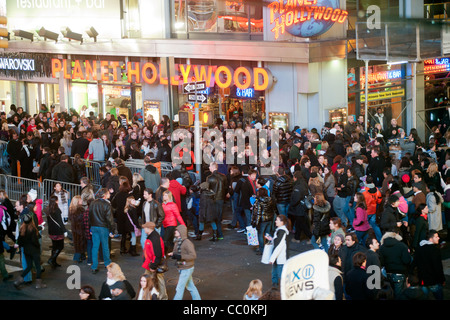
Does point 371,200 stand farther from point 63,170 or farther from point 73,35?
point 73,35

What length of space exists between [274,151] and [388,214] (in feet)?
22.7

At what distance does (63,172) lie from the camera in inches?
727

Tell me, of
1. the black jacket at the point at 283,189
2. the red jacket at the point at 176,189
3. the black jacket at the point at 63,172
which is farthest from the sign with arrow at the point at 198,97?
the black jacket at the point at 63,172

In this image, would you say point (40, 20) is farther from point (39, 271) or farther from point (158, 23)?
point (39, 271)

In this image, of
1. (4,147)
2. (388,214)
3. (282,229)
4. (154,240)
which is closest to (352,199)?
(388,214)

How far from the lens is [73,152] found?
2116cm

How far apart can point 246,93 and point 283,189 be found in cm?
1120

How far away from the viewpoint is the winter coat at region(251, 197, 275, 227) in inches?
557

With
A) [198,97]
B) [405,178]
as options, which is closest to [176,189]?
[198,97]

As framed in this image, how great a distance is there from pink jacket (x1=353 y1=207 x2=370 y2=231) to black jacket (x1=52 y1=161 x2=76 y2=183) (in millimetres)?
8260

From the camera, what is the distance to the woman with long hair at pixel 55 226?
45.3 feet

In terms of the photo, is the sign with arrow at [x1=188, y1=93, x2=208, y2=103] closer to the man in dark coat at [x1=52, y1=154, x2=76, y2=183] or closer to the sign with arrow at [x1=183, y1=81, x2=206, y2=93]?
the sign with arrow at [x1=183, y1=81, x2=206, y2=93]

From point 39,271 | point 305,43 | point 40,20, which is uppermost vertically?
point 40,20
